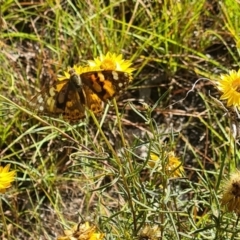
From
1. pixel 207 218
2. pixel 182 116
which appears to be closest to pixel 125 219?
pixel 207 218

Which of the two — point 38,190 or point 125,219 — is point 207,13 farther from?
point 125,219

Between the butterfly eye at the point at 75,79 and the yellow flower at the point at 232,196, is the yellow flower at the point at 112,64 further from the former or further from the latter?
the yellow flower at the point at 232,196

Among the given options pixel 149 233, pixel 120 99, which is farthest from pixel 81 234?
pixel 120 99

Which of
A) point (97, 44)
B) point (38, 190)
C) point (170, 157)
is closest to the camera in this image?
point (170, 157)

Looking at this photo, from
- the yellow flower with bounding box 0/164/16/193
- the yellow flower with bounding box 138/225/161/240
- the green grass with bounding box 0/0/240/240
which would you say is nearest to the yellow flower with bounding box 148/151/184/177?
the yellow flower with bounding box 138/225/161/240

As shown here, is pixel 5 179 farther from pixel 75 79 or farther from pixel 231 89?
pixel 231 89
